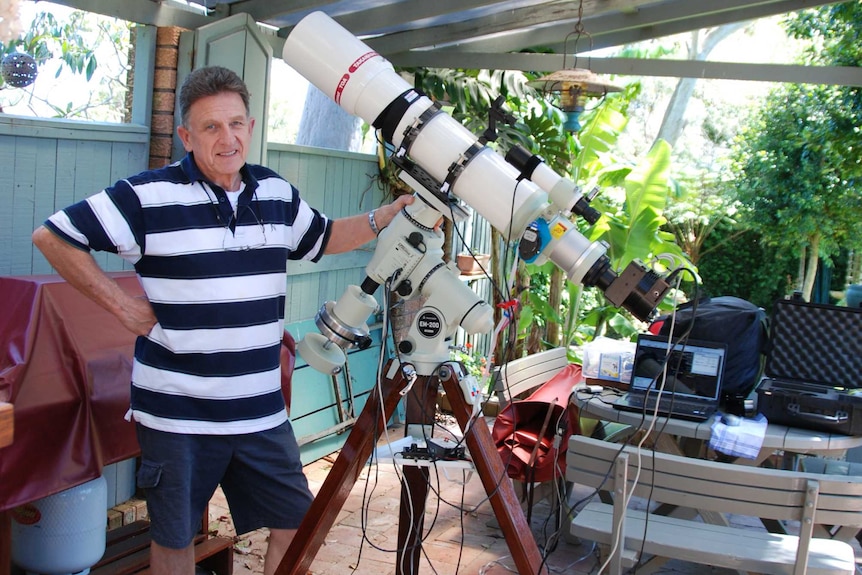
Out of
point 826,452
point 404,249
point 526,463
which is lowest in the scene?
point 526,463

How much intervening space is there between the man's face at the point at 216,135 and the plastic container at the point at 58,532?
110cm

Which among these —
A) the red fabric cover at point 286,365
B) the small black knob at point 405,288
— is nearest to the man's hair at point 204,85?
the small black knob at point 405,288

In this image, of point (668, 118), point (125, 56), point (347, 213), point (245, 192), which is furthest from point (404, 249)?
point (668, 118)

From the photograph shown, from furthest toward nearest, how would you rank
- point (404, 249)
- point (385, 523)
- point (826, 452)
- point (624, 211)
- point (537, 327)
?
point (537, 327) < point (624, 211) < point (385, 523) < point (826, 452) < point (404, 249)

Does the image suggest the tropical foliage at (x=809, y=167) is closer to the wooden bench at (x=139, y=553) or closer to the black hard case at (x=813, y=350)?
the black hard case at (x=813, y=350)

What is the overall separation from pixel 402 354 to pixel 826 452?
198 centimetres

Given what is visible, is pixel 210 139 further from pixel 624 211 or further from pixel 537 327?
pixel 537 327

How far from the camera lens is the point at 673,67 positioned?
4742 mm

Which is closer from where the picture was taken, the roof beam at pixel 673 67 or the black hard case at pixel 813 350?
the black hard case at pixel 813 350

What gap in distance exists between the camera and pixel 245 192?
2303 mm

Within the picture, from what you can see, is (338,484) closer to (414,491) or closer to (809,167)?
(414,491)

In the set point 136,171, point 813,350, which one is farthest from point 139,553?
point 813,350

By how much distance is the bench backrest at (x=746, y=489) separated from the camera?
2457 millimetres

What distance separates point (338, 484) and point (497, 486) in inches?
17.6
